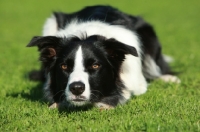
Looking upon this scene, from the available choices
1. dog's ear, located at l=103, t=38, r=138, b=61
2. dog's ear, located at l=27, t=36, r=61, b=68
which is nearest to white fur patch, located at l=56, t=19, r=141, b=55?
dog's ear, located at l=27, t=36, r=61, b=68

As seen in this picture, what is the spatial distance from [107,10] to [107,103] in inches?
94.9

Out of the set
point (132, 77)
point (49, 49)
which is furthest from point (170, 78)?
point (49, 49)

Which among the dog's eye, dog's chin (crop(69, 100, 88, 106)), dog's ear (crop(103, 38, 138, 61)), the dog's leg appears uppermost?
dog's ear (crop(103, 38, 138, 61))

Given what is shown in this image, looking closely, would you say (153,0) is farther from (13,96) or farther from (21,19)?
(13,96)

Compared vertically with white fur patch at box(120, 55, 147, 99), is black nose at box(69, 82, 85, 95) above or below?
above

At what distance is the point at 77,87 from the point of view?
5.77 metres

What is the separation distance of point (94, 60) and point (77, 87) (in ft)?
2.21

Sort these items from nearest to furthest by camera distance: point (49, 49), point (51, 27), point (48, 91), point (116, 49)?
point (116, 49) < point (49, 49) < point (48, 91) < point (51, 27)

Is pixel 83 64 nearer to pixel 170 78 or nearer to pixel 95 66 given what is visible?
pixel 95 66

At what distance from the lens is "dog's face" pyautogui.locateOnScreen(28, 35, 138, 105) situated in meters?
5.99

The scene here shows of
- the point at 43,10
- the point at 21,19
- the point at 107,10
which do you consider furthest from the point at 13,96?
the point at 43,10

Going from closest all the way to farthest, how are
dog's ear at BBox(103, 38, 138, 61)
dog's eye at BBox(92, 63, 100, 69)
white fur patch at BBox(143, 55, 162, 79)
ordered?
1. dog's eye at BBox(92, 63, 100, 69)
2. dog's ear at BBox(103, 38, 138, 61)
3. white fur patch at BBox(143, 55, 162, 79)

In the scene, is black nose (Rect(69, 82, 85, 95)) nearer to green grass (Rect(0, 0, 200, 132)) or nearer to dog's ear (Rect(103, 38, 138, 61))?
green grass (Rect(0, 0, 200, 132))

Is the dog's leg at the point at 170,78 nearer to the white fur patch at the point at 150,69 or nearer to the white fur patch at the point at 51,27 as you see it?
the white fur patch at the point at 150,69
